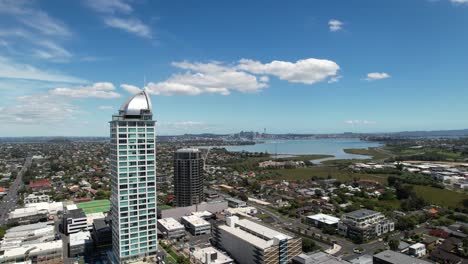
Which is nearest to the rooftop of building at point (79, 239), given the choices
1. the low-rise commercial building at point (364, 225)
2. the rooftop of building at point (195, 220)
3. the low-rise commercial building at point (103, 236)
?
the low-rise commercial building at point (103, 236)

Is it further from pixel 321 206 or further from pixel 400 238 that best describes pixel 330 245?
pixel 321 206

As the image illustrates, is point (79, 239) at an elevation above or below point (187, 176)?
below

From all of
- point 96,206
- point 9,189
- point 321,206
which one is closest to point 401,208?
point 321,206

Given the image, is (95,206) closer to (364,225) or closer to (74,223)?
(74,223)

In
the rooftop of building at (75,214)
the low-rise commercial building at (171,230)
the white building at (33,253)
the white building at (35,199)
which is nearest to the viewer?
the white building at (33,253)

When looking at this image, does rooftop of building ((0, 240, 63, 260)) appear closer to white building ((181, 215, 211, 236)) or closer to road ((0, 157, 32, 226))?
white building ((181, 215, 211, 236))

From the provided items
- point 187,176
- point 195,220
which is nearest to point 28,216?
point 187,176

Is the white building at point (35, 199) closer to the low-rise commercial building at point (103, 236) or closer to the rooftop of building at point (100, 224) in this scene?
the rooftop of building at point (100, 224)
